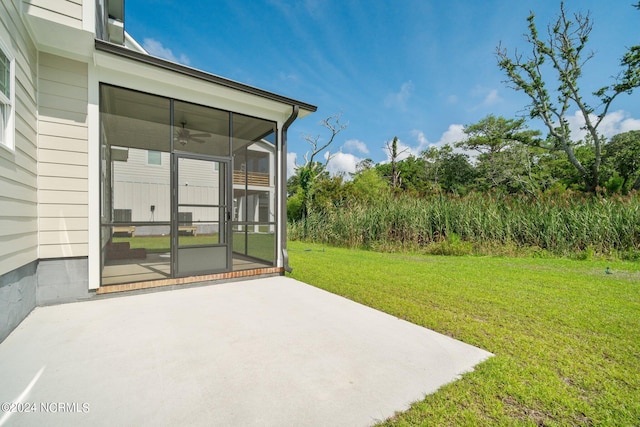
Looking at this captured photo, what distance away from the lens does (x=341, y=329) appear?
8.12ft

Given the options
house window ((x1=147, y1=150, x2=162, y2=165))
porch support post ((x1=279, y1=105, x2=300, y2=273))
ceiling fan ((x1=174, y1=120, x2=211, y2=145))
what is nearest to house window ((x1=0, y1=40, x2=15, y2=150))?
ceiling fan ((x1=174, y1=120, x2=211, y2=145))

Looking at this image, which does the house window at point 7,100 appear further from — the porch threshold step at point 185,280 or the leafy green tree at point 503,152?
the leafy green tree at point 503,152

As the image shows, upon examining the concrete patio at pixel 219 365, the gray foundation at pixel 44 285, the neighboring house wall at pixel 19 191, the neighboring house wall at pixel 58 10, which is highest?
the neighboring house wall at pixel 58 10

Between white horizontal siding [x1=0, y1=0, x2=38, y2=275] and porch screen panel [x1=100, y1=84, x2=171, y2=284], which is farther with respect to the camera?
porch screen panel [x1=100, y1=84, x2=171, y2=284]

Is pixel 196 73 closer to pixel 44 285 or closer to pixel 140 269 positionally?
pixel 44 285

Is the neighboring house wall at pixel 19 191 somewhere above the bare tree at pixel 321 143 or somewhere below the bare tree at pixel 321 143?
below

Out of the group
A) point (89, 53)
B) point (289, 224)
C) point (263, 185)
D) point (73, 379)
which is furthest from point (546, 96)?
point (73, 379)

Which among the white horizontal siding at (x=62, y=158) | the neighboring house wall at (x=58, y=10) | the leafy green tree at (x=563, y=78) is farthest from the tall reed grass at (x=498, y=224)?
the leafy green tree at (x=563, y=78)

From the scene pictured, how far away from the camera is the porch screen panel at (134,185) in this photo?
4.04 metres

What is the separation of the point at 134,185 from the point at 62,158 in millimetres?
8444

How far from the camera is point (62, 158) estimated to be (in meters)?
3.03

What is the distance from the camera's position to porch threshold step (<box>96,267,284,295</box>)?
3.31 meters

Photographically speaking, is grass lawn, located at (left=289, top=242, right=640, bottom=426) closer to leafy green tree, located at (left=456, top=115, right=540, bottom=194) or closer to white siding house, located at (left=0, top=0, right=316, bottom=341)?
white siding house, located at (left=0, top=0, right=316, bottom=341)

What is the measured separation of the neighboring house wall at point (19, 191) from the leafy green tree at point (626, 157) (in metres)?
18.4
